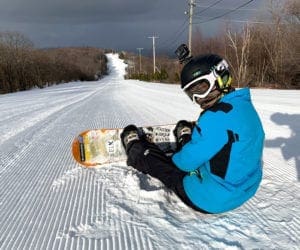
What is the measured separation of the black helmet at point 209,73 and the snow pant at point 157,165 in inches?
31.9

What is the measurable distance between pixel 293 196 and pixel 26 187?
Answer: 2.81 m

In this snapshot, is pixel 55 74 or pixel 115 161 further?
pixel 55 74

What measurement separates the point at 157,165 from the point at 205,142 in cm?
83

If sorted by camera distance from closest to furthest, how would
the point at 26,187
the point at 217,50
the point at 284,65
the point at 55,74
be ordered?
the point at 26,187 < the point at 284,65 < the point at 217,50 < the point at 55,74

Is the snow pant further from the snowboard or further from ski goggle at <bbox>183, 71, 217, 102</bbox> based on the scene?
the snowboard

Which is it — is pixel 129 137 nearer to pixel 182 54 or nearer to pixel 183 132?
pixel 183 132

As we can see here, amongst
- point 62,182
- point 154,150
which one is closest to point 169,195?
point 154,150

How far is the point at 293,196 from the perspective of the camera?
10.3ft

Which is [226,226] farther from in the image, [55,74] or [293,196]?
[55,74]

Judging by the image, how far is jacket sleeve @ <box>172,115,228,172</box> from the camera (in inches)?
92.5

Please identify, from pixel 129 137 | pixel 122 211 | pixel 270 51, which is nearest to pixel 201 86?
pixel 129 137

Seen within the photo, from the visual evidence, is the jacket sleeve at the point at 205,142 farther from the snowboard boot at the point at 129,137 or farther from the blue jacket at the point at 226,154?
the snowboard boot at the point at 129,137

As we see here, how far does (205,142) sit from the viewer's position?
7.87 feet

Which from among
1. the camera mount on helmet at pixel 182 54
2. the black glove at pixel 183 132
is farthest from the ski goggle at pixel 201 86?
the black glove at pixel 183 132
